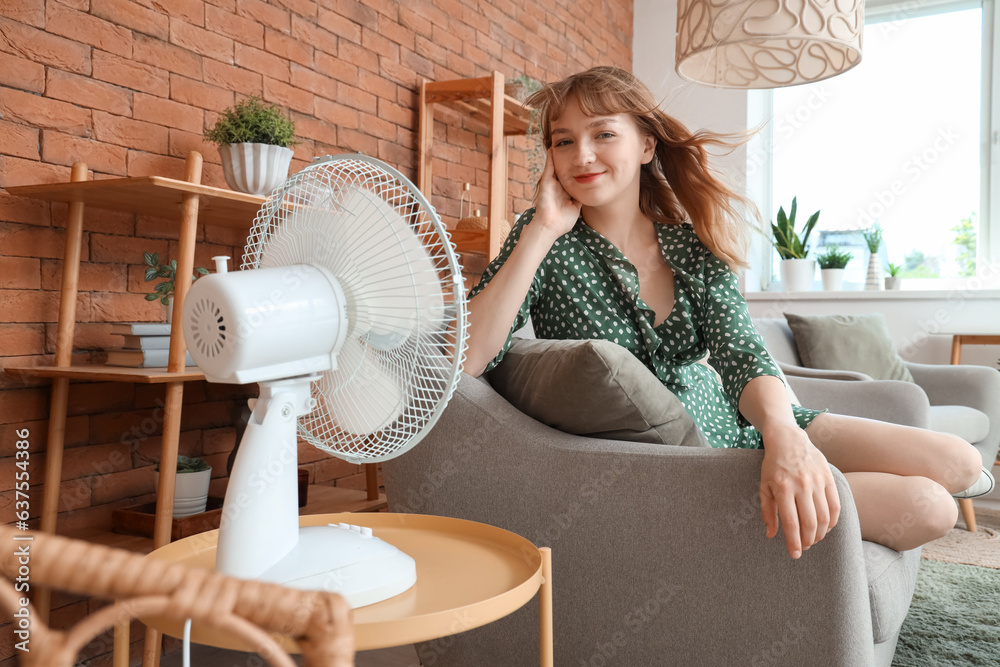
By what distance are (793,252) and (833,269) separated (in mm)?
222

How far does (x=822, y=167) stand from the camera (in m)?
4.21

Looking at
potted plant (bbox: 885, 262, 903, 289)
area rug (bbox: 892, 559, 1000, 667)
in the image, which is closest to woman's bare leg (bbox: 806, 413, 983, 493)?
area rug (bbox: 892, 559, 1000, 667)

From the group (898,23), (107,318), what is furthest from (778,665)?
(898,23)

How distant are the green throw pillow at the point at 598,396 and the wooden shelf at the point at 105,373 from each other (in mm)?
703

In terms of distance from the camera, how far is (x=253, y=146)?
176 centimetres

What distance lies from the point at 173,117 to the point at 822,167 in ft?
11.6

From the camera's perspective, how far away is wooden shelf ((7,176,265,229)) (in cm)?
142

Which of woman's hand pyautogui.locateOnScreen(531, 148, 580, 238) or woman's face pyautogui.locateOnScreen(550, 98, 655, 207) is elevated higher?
woman's face pyautogui.locateOnScreen(550, 98, 655, 207)

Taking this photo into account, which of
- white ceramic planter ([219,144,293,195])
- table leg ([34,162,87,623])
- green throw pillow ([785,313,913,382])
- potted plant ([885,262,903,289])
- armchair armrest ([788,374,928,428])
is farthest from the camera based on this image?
potted plant ([885,262,903,289])

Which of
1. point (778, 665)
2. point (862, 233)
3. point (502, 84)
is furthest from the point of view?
point (862, 233)

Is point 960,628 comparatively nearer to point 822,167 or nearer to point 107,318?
point 107,318

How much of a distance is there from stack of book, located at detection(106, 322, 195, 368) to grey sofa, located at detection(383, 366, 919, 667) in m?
0.66

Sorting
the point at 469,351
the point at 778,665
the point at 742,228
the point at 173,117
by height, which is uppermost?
the point at 173,117

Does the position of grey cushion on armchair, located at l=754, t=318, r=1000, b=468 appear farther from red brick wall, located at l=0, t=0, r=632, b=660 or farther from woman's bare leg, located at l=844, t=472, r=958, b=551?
red brick wall, located at l=0, t=0, r=632, b=660
